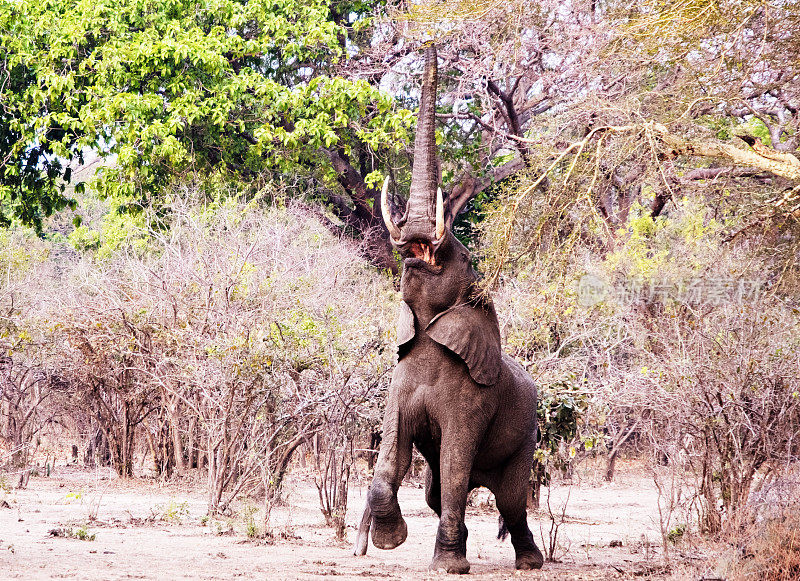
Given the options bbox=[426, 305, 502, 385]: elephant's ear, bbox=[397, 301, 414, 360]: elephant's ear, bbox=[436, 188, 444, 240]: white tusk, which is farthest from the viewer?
bbox=[397, 301, 414, 360]: elephant's ear

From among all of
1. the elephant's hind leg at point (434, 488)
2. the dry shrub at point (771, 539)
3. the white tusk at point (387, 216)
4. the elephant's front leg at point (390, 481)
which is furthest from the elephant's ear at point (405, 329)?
the dry shrub at point (771, 539)

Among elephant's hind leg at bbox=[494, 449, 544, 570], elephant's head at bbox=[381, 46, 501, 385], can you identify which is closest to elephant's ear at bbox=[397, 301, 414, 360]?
elephant's head at bbox=[381, 46, 501, 385]

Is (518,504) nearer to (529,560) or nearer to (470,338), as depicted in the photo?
(529,560)

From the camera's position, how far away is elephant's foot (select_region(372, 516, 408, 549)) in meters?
7.81

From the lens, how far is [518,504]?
9.01m

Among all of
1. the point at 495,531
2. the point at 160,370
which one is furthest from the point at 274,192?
the point at 495,531

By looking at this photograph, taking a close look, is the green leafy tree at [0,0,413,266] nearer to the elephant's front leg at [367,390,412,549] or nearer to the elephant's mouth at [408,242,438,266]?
the elephant's mouth at [408,242,438,266]

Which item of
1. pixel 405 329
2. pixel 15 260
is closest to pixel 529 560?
pixel 405 329

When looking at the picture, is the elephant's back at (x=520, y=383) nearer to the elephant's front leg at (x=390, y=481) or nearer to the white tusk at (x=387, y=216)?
the elephant's front leg at (x=390, y=481)

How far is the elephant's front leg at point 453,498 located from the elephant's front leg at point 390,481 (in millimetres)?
332

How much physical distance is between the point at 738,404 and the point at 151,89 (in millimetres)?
13702

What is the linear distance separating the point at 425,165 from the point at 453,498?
2.73 meters

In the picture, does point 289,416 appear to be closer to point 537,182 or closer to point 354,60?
point 537,182

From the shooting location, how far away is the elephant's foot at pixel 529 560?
8.97m
